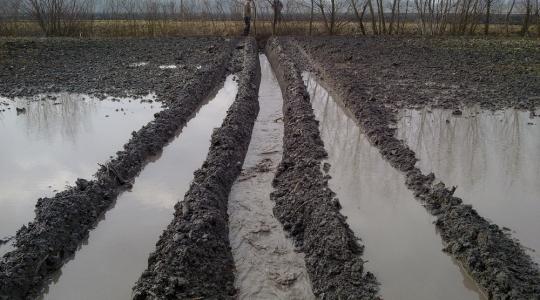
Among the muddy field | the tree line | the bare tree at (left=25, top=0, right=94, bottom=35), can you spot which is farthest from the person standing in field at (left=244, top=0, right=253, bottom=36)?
the muddy field

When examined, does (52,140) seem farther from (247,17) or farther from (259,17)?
(259,17)

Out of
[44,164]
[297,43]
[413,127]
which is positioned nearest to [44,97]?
[44,164]

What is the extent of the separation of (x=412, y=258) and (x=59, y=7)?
24479mm

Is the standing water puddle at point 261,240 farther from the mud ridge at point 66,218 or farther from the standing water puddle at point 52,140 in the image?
the standing water puddle at point 52,140

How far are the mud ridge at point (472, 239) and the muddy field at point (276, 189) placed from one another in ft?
0.07

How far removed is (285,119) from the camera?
32.3 feet

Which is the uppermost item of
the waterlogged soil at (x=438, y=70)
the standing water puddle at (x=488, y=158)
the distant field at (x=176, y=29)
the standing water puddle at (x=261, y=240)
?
the distant field at (x=176, y=29)

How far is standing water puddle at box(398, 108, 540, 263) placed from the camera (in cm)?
591

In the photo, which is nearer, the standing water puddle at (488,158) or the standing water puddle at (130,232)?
the standing water puddle at (130,232)

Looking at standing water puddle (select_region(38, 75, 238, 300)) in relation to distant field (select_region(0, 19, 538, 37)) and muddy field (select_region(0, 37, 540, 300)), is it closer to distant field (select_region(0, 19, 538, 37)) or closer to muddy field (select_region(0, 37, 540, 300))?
muddy field (select_region(0, 37, 540, 300))

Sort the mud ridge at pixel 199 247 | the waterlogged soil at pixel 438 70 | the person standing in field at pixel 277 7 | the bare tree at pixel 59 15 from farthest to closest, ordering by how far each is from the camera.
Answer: the person standing in field at pixel 277 7, the bare tree at pixel 59 15, the waterlogged soil at pixel 438 70, the mud ridge at pixel 199 247

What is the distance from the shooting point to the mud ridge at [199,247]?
14.0 feet

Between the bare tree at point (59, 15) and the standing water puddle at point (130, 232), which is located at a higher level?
the bare tree at point (59, 15)

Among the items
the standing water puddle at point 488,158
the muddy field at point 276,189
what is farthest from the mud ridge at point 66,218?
the standing water puddle at point 488,158
